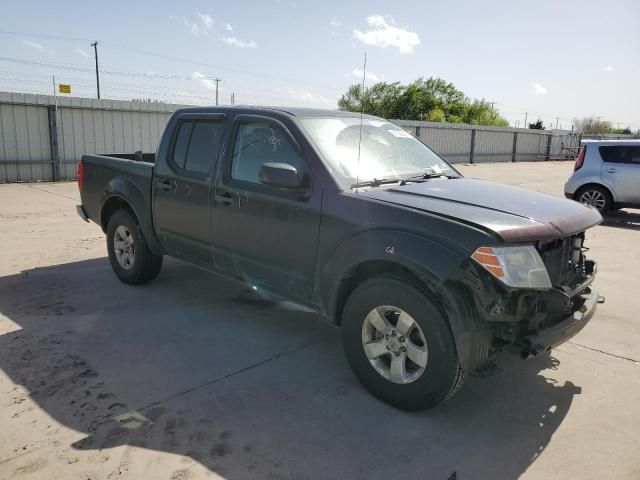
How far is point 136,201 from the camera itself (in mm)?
5191

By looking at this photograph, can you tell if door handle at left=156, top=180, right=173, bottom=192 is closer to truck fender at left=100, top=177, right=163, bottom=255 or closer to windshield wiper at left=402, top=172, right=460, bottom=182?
truck fender at left=100, top=177, right=163, bottom=255

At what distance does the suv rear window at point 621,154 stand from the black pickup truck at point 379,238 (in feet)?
26.9

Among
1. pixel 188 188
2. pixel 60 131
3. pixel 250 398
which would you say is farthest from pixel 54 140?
pixel 250 398

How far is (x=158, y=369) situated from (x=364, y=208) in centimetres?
189

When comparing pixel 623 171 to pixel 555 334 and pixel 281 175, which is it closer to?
pixel 555 334

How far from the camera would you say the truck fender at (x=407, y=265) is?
9.29 feet

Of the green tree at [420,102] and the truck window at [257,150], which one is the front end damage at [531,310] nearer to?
the truck window at [257,150]

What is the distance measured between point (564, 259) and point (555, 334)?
576mm

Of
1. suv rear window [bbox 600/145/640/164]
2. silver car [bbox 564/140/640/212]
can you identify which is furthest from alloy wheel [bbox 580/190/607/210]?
suv rear window [bbox 600/145/640/164]

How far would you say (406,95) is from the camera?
6988 centimetres

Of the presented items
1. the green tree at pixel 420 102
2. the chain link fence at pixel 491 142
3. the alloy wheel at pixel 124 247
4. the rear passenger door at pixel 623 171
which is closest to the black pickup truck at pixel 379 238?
the alloy wheel at pixel 124 247

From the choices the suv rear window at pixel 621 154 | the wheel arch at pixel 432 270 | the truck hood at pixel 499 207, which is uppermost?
the suv rear window at pixel 621 154

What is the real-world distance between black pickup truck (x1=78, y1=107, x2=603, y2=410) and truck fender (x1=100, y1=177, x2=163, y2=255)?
150 millimetres

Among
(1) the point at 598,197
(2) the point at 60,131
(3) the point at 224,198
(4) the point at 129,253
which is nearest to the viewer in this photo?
(3) the point at 224,198
